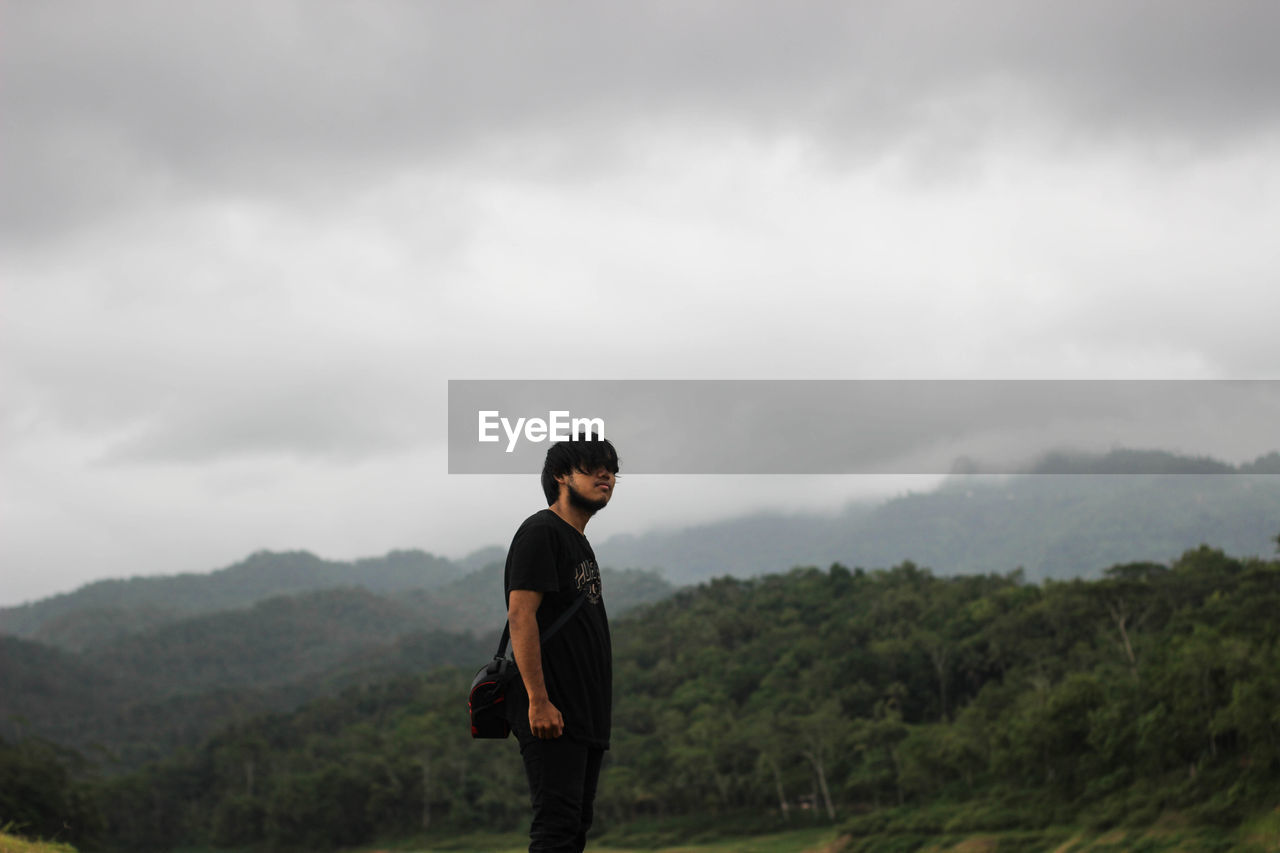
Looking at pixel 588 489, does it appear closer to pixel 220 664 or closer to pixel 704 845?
pixel 704 845

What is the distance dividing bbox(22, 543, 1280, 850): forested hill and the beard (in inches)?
1123

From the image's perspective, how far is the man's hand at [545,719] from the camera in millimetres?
3277

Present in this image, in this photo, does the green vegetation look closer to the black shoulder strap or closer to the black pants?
the black pants

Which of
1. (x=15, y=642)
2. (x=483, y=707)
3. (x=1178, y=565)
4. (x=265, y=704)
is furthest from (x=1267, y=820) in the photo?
(x=15, y=642)

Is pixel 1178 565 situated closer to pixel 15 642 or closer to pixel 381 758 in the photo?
pixel 381 758

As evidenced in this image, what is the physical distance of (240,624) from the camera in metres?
154

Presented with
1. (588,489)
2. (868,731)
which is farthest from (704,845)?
(588,489)

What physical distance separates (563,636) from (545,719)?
29cm

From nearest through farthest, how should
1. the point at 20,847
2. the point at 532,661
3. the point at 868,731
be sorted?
the point at 532,661 → the point at 20,847 → the point at 868,731

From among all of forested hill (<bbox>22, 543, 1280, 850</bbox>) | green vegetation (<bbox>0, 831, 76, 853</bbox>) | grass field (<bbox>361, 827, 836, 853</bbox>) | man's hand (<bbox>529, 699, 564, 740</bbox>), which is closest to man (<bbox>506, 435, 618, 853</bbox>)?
man's hand (<bbox>529, 699, 564, 740</bbox>)

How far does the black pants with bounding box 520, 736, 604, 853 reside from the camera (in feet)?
11.0

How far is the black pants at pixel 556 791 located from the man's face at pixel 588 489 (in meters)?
0.82

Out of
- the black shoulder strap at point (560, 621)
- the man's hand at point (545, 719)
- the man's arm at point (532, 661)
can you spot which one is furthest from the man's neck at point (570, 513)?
the man's hand at point (545, 719)

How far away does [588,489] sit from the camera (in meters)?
3.68
